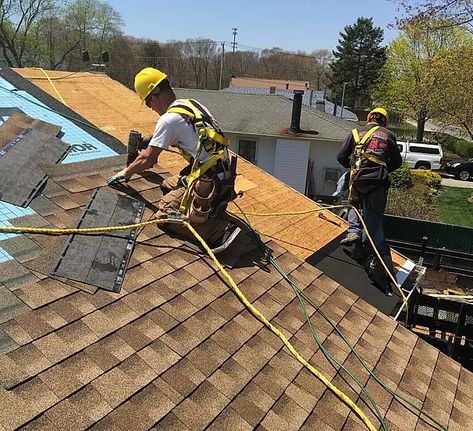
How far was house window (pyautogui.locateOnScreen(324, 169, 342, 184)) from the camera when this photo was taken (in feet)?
69.9

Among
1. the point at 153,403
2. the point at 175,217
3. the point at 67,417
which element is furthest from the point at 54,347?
the point at 175,217

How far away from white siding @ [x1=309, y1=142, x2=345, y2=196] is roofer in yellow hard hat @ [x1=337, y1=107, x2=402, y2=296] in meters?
14.8

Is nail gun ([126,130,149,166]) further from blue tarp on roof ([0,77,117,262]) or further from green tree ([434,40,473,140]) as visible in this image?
green tree ([434,40,473,140])

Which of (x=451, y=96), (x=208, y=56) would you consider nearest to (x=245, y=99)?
(x=451, y=96)

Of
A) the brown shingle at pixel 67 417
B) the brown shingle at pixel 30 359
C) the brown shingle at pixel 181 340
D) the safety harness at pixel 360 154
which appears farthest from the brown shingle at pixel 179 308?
the safety harness at pixel 360 154

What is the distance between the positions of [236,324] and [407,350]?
1631 millimetres

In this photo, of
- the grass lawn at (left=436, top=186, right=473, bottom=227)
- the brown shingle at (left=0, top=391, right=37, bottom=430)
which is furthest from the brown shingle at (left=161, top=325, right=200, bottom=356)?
the grass lawn at (left=436, top=186, right=473, bottom=227)

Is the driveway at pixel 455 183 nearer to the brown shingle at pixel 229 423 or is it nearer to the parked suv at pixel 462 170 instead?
the parked suv at pixel 462 170

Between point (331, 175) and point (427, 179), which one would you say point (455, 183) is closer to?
point (427, 179)

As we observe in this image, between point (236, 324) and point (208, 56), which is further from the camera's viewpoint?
point (208, 56)

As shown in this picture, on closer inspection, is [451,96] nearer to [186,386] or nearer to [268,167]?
[268,167]

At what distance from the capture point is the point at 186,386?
2.62 m

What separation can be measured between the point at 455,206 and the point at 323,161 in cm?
674

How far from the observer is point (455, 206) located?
2236 cm
